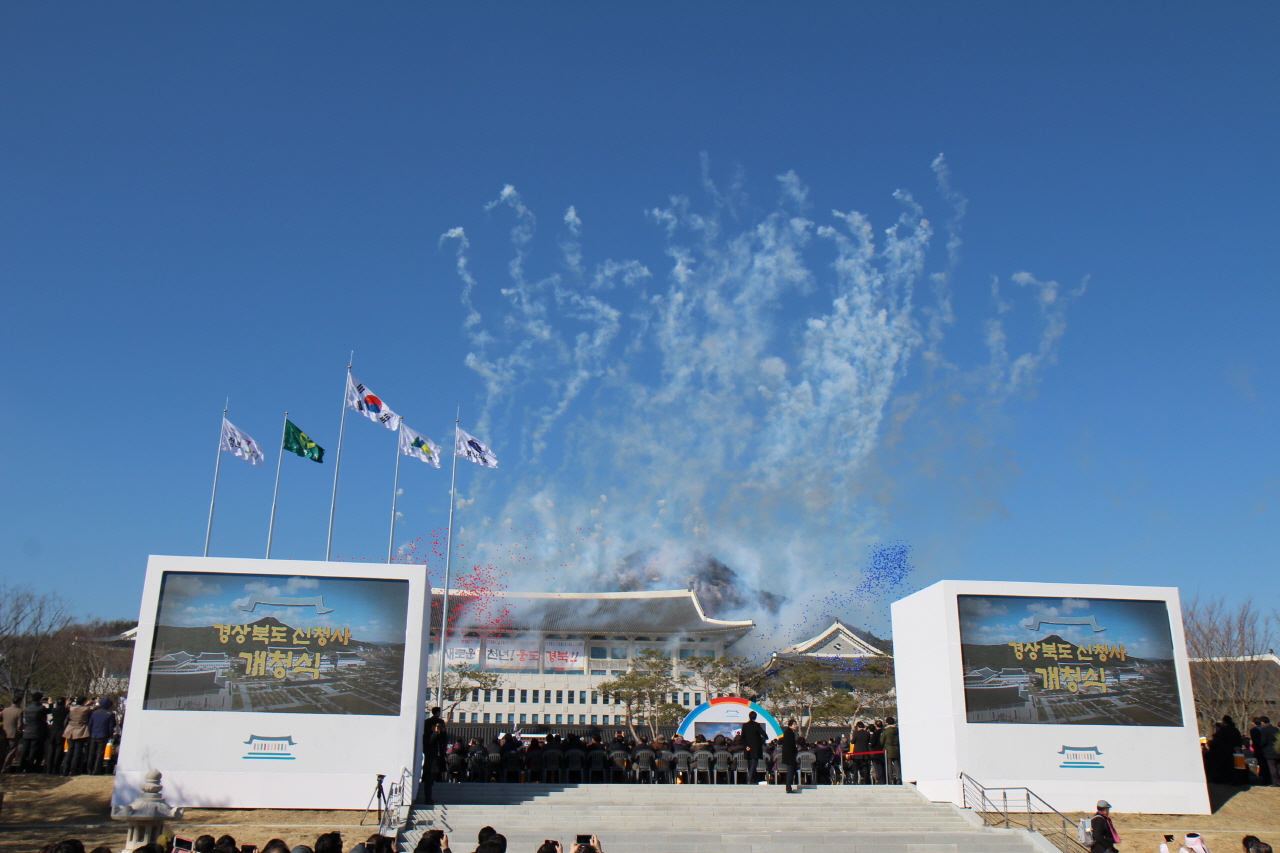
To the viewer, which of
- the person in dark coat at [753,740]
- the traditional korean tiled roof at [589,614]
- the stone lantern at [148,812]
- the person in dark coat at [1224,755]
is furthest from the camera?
the traditional korean tiled roof at [589,614]

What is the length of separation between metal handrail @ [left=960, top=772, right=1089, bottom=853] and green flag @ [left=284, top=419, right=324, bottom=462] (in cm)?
1571

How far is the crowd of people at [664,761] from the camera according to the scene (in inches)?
723

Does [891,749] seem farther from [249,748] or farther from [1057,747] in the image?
[249,748]

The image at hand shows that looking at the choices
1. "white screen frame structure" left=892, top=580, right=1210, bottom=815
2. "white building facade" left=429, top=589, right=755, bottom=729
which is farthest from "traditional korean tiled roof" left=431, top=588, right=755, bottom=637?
"white screen frame structure" left=892, top=580, right=1210, bottom=815

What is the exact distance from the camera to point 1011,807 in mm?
16266

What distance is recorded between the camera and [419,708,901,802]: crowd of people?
1838cm

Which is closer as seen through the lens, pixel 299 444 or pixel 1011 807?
pixel 1011 807

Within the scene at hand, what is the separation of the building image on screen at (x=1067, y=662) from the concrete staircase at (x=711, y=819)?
7.78 ft

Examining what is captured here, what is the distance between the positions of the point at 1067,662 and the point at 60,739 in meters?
18.0

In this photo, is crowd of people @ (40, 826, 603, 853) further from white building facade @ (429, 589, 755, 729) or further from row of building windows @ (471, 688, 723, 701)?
row of building windows @ (471, 688, 723, 701)

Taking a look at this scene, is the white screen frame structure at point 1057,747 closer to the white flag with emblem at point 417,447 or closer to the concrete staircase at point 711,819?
the concrete staircase at point 711,819

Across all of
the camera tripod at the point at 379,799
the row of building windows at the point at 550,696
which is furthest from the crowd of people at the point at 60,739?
the row of building windows at the point at 550,696

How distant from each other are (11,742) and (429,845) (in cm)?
1324

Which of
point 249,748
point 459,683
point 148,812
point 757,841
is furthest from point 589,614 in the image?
point 148,812
